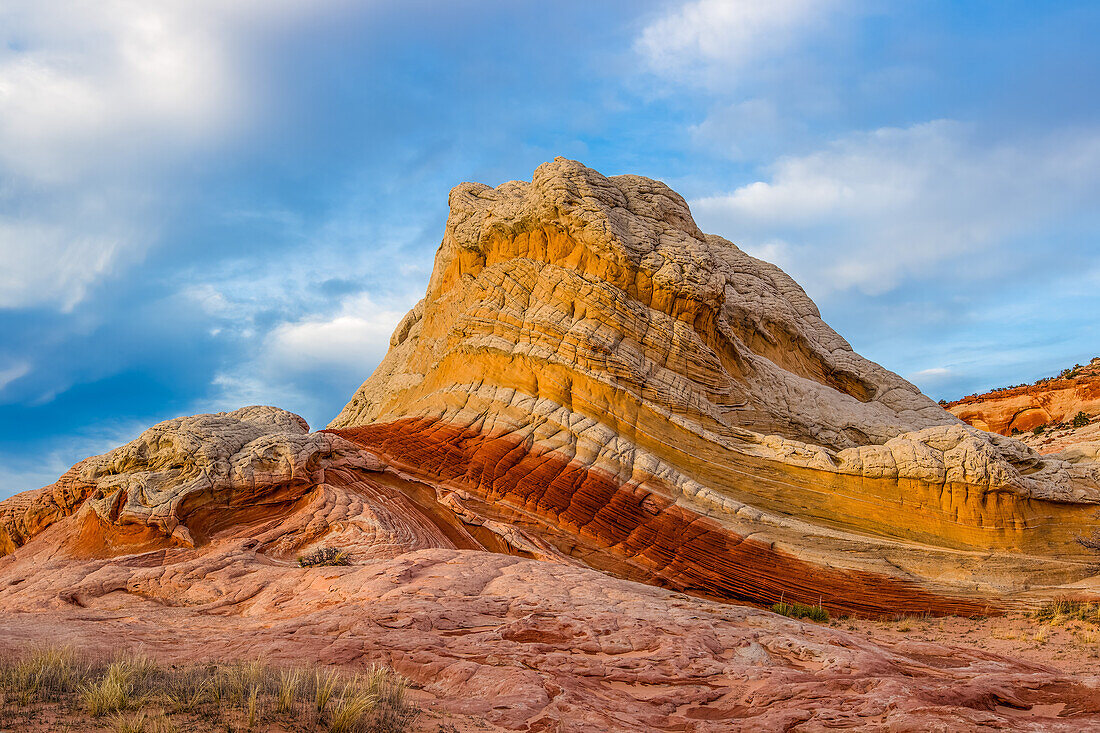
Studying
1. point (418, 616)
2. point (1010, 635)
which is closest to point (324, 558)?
point (418, 616)

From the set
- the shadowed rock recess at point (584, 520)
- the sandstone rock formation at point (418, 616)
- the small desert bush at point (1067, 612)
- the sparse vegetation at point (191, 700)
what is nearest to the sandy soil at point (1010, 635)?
the small desert bush at point (1067, 612)

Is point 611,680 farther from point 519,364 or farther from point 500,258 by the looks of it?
point 500,258

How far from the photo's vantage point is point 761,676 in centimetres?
816

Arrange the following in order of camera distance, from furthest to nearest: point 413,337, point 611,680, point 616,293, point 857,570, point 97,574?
point 413,337 < point 616,293 < point 857,570 < point 97,574 < point 611,680

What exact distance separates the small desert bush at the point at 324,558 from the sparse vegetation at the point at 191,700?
5.92 m

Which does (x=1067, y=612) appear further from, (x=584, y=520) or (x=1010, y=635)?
(x=584, y=520)

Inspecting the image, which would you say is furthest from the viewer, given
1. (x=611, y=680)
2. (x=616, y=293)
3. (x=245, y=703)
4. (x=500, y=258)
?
(x=500, y=258)

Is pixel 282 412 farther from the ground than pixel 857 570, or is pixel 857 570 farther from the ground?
pixel 282 412

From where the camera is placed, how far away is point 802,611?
48.9 ft

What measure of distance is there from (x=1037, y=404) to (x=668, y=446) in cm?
3856

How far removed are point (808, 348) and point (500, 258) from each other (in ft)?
41.0

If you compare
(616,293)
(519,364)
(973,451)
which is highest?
(616,293)

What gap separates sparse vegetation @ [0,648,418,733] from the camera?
5457 mm

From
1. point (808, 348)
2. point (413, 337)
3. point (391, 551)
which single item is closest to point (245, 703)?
point (391, 551)
